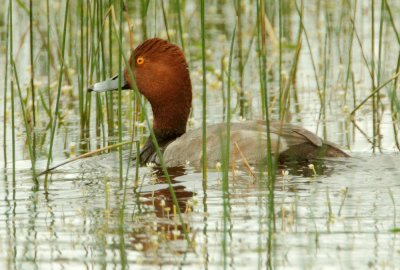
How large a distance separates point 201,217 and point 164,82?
9.29 feet

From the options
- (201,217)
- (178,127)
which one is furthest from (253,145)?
A: (201,217)

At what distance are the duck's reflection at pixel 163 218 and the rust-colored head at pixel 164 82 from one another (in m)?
1.30

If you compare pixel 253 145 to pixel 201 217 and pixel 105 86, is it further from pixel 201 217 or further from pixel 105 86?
pixel 201 217

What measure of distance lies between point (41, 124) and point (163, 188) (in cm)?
305

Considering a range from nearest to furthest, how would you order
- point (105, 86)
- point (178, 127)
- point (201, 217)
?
point (201, 217) < point (105, 86) < point (178, 127)

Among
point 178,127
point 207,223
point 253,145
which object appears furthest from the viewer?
point 178,127

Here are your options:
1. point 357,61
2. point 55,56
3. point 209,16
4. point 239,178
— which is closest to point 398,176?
point 239,178

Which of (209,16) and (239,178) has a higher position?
(209,16)

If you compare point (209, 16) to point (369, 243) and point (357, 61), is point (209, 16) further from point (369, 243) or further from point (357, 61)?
point (369, 243)

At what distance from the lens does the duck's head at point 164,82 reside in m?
8.78

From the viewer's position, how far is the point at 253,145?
788 centimetres

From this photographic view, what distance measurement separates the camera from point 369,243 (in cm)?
549

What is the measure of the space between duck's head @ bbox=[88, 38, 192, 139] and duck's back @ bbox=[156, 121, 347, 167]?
649mm

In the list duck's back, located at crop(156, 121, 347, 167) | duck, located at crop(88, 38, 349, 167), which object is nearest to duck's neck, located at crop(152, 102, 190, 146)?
duck, located at crop(88, 38, 349, 167)
